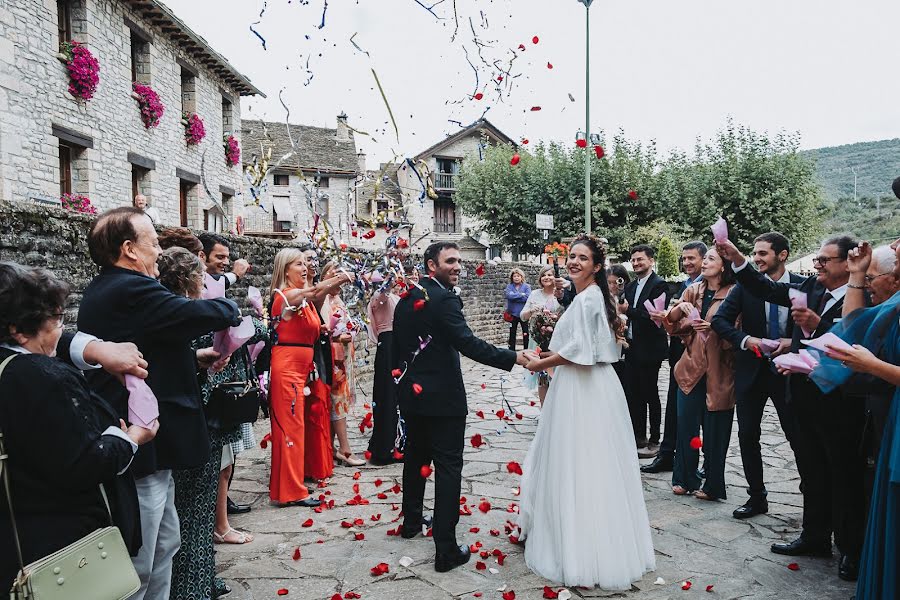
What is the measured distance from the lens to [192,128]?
1989cm

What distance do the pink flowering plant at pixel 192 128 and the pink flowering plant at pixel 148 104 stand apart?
1.97 meters

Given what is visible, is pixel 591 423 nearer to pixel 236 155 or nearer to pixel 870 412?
pixel 870 412

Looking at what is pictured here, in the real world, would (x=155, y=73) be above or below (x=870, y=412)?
above

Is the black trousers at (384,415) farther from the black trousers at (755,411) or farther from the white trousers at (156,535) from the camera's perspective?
the white trousers at (156,535)

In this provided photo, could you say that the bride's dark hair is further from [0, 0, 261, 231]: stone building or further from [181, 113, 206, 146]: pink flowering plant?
[181, 113, 206, 146]: pink flowering plant

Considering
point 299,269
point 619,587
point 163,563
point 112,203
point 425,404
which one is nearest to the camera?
point 163,563

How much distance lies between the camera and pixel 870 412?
3703 millimetres

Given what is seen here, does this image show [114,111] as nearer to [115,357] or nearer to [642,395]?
[642,395]

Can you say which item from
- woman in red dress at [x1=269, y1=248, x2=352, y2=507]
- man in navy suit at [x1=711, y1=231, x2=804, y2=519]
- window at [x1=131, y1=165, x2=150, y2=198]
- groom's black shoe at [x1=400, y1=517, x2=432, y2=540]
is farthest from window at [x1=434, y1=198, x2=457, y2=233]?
groom's black shoe at [x1=400, y1=517, x2=432, y2=540]

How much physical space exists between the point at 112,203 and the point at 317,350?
12.0 m

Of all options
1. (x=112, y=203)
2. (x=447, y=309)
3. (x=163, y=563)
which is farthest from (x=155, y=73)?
(x=163, y=563)

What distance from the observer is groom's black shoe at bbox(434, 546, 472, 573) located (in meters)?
4.42

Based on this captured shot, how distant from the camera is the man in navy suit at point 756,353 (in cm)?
531

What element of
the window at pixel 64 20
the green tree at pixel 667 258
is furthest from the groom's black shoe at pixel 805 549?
the green tree at pixel 667 258
